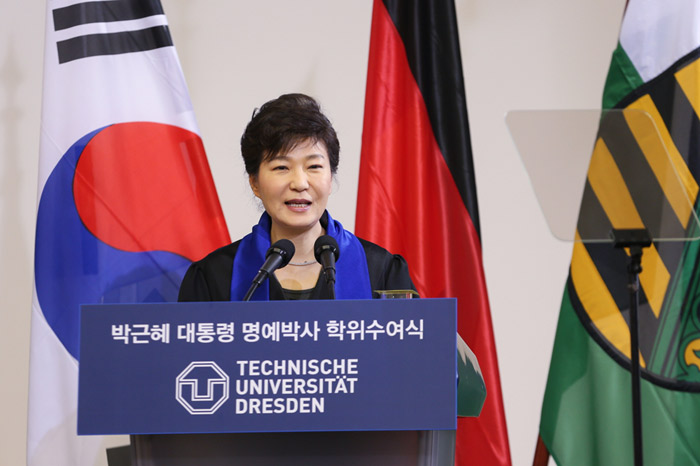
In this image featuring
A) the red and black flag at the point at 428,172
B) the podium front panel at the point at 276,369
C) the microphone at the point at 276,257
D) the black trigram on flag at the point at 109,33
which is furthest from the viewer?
the red and black flag at the point at 428,172

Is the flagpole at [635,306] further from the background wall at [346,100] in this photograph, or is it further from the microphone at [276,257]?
the background wall at [346,100]

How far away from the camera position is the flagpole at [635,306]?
4.68 feet

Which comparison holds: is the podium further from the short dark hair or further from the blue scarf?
the short dark hair

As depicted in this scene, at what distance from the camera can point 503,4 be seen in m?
3.06

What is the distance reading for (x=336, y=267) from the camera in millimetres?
1858

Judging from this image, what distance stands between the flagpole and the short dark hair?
2.47ft

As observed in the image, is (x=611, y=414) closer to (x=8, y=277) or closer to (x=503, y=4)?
(x=503, y=4)

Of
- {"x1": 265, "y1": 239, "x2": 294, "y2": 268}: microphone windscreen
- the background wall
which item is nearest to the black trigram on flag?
the background wall

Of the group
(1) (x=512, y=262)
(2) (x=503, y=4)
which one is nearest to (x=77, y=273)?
(1) (x=512, y=262)

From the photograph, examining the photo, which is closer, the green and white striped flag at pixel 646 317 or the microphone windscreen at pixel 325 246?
the microphone windscreen at pixel 325 246

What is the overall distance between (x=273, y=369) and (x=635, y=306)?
741 millimetres

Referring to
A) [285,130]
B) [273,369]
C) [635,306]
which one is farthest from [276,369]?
[285,130]

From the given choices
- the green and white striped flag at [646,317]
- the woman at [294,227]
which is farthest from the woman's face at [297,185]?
the green and white striped flag at [646,317]

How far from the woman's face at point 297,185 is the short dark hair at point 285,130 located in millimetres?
22
